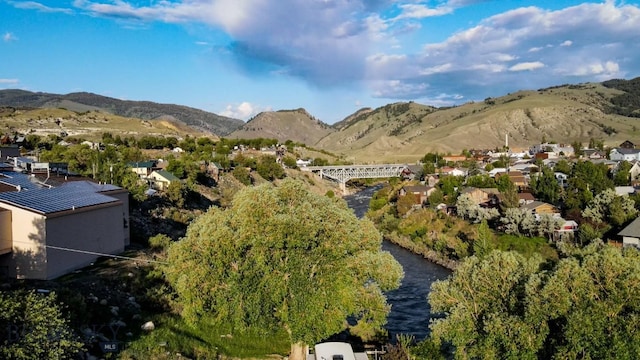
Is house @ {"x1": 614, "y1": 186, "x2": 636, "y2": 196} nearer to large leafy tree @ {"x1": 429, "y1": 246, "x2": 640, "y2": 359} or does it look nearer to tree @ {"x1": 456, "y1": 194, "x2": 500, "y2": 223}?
tree @ {"x1": 456, "y1": 194, "x2": 500, "y2": 223}

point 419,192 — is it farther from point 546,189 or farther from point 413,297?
point 413,297

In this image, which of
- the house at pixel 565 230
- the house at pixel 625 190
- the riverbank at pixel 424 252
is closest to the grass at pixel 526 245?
the house at pixel 565 230

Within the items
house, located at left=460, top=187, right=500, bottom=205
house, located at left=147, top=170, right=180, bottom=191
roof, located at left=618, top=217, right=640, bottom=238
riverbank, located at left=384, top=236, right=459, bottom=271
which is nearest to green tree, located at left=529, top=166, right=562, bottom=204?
house, located at left=460, top=187, right=500, bottom=205

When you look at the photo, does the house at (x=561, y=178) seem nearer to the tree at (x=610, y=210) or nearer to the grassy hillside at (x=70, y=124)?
the tree at (x=610, y=210)

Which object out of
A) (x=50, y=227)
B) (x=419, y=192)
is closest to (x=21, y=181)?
(x=50, y=227)

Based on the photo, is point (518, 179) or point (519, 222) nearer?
point (519, 222)

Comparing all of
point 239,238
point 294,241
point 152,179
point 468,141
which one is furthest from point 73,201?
point 468,141
